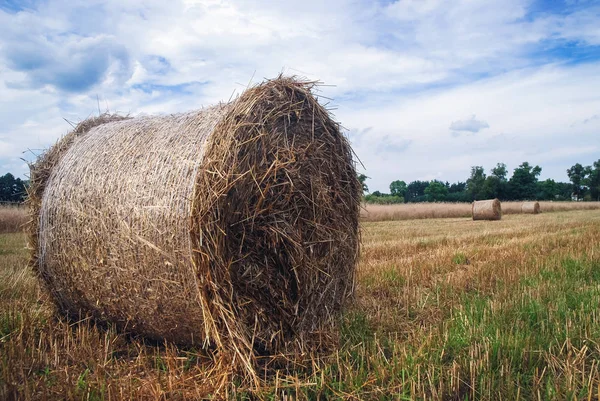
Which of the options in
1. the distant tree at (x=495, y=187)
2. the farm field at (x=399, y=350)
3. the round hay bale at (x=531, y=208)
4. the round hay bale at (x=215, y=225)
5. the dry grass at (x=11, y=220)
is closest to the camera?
the farm field at (x=399, y=350)

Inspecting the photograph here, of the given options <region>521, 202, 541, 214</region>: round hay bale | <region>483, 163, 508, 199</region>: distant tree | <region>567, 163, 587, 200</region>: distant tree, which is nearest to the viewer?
<region>521, 202, 541, 214</region>: round hay bale

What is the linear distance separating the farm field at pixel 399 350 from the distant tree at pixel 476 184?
65.0 meters

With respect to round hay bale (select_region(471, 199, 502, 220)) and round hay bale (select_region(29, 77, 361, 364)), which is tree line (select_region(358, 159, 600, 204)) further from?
round hay bale (select_region(29, 77, 361, 364))

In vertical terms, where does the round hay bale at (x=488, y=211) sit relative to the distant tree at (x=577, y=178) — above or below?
below

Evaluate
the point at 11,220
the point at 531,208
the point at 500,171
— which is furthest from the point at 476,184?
the point at 11,220

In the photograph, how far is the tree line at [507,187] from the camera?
67.0m

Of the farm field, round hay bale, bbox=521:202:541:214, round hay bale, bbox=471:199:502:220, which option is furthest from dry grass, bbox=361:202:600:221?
the farm field

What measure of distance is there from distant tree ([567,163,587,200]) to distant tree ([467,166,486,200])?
47.0ft

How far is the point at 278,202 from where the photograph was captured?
12.5ft

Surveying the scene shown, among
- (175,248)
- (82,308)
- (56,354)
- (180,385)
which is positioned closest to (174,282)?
(175,248)

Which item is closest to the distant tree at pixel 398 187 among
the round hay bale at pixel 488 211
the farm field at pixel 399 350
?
the round hay bale at pixel 488 211

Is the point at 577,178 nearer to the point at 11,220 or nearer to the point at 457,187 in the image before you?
the point at 457,187

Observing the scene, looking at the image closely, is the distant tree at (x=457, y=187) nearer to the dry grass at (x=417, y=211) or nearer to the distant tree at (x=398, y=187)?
the distant tree at (x=398, y=187)

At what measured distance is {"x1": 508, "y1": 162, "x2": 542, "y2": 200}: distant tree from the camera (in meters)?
67.1
